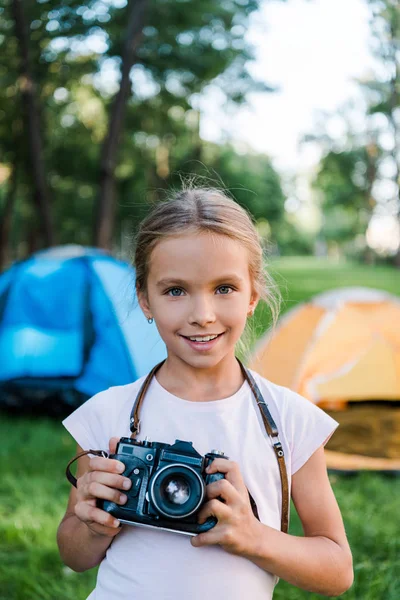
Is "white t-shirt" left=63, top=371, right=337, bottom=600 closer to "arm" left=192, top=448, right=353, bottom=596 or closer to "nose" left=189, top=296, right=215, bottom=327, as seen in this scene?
"arm" left=192, top=448, right=353, bottom=596

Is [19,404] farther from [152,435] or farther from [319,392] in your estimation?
[152,435]

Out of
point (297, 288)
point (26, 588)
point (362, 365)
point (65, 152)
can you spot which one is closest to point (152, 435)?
point (26, 588)

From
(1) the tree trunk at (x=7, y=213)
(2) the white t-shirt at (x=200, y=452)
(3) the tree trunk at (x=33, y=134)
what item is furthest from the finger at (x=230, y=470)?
(1) the tree trunk at (x=7, y=213)

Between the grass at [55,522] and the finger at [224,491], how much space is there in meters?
0.67

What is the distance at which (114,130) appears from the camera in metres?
8.78

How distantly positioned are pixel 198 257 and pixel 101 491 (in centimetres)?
45

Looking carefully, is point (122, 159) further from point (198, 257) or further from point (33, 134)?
point (198, 257)

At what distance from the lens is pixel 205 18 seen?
357 inches

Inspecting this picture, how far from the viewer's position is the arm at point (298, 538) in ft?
3.61

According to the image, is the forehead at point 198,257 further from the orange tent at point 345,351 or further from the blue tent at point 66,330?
the orange tent at point 345,351

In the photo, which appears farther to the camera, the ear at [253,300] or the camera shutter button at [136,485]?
the ear at [253,300]

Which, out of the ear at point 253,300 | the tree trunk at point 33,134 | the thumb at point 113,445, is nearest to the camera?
the thumb at point 113,445

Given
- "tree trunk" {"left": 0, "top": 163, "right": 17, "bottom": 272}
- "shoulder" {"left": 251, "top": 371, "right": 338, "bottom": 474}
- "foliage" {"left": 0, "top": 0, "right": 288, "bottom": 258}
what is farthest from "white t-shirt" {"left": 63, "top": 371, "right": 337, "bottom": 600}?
"tree trunk" {"left": 0, "top": 163, "right": 17, "bottom": 272}

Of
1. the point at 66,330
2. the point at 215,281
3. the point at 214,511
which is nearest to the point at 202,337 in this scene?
the point at 215,281
